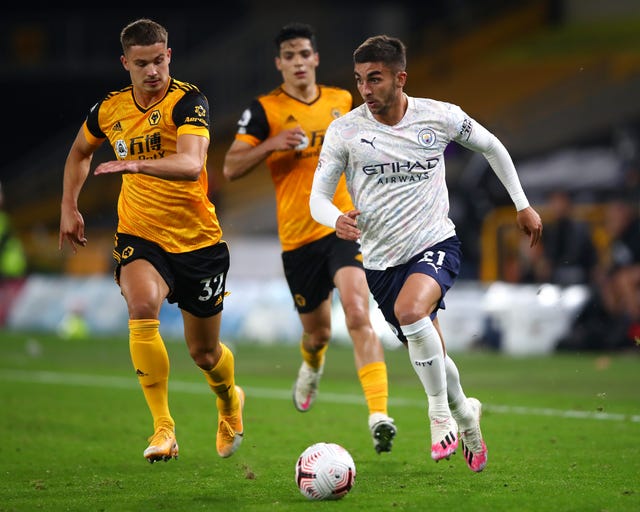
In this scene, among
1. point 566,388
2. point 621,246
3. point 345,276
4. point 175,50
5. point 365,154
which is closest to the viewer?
point 365,154

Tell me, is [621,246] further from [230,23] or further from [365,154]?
[230,23]

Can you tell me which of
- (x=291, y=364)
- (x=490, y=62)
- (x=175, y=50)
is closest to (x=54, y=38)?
(x=175, y=50)

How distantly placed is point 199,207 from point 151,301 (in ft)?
2.46

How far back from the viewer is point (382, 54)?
22.7 ft

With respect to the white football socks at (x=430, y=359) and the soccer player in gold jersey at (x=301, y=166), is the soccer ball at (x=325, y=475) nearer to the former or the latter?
the white football socks at (x=430, y=359)

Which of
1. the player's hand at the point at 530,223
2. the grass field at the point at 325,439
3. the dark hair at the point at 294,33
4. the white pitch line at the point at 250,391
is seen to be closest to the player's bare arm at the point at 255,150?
→ the dark hair at the point at 294,33

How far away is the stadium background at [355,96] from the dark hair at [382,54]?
9.85m

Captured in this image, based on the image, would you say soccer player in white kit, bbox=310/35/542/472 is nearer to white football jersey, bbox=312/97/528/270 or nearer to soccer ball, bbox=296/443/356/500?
white football jersey, bbox=312/97/528/270

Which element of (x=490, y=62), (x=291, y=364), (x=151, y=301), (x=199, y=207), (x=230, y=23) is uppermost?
(x=230, y=23)

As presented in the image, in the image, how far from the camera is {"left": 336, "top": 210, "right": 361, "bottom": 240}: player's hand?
21.4 ft

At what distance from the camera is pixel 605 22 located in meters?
28.3

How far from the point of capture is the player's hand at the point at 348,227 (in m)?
6.52

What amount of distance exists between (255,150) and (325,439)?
2.25 metres

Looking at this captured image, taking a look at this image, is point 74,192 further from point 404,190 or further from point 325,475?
point 325,475
